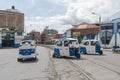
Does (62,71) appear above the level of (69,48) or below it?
below

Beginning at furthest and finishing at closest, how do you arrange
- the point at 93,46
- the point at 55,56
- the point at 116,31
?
the point at 116,31 → the point at 93,46 → the point at 55,56

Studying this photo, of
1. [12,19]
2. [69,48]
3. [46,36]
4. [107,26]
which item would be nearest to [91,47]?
[69,48]

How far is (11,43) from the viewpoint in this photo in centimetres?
8206

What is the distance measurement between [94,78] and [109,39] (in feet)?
187

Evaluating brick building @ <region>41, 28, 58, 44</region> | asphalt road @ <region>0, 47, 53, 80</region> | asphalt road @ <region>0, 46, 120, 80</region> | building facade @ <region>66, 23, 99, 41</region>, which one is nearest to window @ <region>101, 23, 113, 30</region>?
building facade @ <region>66, 23, 99, 41</region>

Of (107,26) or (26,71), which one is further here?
(107,26)

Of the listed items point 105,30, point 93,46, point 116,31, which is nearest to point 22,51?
point 93,46

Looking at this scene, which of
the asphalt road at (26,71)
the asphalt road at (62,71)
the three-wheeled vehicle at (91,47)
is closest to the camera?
the asphalt road at (62,71)

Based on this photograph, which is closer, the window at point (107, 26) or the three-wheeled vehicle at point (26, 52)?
the three-wheeled vehicle at point (26, 52)

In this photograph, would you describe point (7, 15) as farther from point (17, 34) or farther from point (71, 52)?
point (71, 52)

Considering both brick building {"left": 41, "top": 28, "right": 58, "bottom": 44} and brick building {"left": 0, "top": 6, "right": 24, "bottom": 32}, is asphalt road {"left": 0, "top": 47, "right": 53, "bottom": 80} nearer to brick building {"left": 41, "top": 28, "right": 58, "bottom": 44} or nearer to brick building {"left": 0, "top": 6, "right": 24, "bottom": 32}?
brick building {"left": 0, "top": 6, "right": 24, "bottom": 32}

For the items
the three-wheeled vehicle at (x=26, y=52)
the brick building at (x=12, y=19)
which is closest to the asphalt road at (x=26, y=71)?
the three-wheeled vehicle at (x=26, y=52)

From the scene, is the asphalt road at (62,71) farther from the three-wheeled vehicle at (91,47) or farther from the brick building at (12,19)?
the brick building at (12,19)

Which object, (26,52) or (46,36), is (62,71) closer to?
(26,52)
